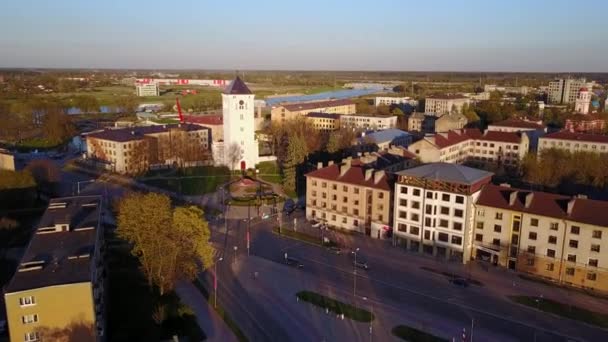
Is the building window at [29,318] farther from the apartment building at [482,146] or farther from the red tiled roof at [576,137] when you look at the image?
the red tiled roof at [576,137]

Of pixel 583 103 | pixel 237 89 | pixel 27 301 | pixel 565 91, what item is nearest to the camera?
pixel 27 301

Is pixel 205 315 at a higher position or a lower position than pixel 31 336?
lower

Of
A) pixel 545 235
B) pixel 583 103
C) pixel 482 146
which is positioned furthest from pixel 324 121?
pixel 545 235

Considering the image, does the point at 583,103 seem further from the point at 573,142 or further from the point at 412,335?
the point at 412,335

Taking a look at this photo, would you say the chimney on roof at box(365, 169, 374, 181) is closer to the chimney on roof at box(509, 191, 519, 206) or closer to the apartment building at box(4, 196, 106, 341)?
the chimney on roof at box(509, 191, 519, 206)

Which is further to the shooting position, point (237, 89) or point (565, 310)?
point (237, 89)

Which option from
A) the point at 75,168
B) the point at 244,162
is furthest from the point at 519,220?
the point at 75,168
